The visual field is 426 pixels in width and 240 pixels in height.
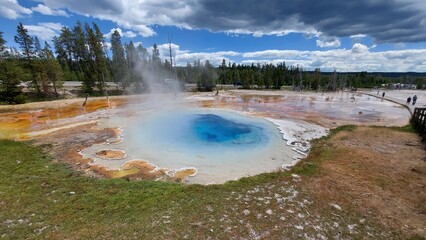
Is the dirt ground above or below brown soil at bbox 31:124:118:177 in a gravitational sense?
above

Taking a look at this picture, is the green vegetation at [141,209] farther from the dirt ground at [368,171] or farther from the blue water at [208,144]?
the blue water at [208,144]

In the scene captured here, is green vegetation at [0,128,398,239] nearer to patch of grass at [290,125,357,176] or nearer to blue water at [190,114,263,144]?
patch of grass at [290,125,357,176]

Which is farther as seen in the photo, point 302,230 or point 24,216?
point 24,216

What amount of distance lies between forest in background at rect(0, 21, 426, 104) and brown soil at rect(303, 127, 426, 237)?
143 feet

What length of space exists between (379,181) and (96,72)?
52.1 meters

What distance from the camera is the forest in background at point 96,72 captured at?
1474 inches

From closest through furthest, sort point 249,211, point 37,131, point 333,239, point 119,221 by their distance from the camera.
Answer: point 333,239
point 119,221
point 249,211
point 37,131

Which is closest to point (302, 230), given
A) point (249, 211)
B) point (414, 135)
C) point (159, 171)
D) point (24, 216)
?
point (249, 211)

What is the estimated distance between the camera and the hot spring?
1217 cm

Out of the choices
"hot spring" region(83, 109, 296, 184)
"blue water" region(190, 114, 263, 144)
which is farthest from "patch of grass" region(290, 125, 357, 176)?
"blue water" region(190, 114, 263, 144)

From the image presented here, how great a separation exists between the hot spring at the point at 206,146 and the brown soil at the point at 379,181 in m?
2.90

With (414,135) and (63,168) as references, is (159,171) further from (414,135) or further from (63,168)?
(414,135)

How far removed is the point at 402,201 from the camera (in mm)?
7781

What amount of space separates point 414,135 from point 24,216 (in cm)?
2311
